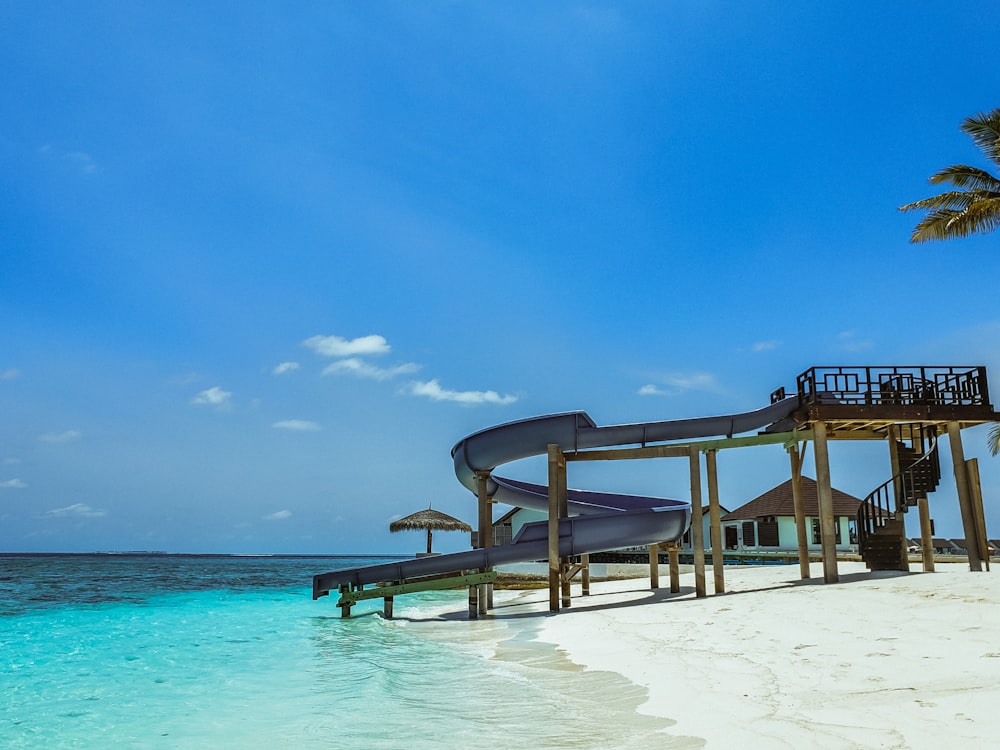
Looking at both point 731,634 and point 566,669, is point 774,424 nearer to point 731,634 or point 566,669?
point 731,634

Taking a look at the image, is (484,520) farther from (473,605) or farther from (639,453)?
(639,453)

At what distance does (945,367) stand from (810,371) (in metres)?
2.96

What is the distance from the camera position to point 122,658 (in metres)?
14.5

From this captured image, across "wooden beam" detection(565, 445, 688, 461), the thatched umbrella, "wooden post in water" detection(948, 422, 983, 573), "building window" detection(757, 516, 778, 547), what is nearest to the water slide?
"wooden beam" detection(565, 445, 688, 461)

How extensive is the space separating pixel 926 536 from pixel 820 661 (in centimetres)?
1170

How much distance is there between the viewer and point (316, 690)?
9.70 meters

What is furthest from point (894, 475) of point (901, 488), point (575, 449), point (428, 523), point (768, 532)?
point (428, 523)

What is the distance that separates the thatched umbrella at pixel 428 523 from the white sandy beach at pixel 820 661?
31.5 metres

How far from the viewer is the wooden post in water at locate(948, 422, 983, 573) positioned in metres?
16.2

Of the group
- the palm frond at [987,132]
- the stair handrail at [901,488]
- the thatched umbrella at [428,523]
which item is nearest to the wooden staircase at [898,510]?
the stair handrail at [901,488]

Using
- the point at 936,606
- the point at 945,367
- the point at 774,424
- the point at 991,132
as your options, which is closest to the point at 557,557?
the point at 774,424

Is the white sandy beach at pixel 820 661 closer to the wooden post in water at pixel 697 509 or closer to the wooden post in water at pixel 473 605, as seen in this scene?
the wooden post in water at pixel 697 509

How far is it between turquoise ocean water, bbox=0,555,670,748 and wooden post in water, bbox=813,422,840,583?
6.01 meters

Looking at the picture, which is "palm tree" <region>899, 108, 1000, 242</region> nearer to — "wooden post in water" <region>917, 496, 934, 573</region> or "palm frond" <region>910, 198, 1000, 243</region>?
"palm frond" <region>910, 198, 1000, 243</region>
